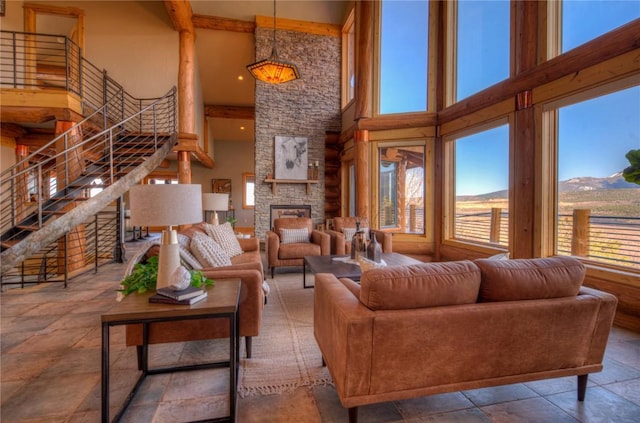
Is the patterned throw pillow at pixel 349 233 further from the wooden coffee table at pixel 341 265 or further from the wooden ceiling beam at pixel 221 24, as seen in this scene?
the wooden ceiling beam at pixel 221 24

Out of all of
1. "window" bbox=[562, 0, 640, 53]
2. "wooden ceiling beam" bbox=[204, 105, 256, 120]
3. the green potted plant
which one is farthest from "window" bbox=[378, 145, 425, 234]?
"wooden ceiling beam" bbox=[204, 105, 256, 120]

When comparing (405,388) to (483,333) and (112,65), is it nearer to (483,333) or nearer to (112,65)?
(483,333)

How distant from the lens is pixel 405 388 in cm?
142

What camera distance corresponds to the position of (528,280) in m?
1.51

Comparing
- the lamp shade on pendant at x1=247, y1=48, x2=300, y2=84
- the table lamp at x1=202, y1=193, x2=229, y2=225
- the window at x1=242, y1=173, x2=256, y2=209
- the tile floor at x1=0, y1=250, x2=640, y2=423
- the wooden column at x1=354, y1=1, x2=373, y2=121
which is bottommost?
the tile floor at x1=0, y1=250, x2=640, y2=423

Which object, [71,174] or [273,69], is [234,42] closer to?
[273,69]

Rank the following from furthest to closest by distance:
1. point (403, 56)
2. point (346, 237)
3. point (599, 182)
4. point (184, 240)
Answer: point (403, 56)
point (346, 237)
point (599, 182)
point (184, 240)

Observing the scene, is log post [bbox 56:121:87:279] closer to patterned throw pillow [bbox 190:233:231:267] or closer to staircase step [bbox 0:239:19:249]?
staircase step [bbox 0:239:19:249]

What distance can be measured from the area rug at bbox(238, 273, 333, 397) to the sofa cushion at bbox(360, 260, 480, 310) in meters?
0.85

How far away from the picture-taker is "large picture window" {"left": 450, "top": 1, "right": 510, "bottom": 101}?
406cm

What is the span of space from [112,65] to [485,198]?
27.0ft

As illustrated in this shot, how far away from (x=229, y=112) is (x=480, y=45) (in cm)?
749

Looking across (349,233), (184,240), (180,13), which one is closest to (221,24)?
(180,13)

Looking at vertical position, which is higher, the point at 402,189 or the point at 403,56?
the point at 403,56
